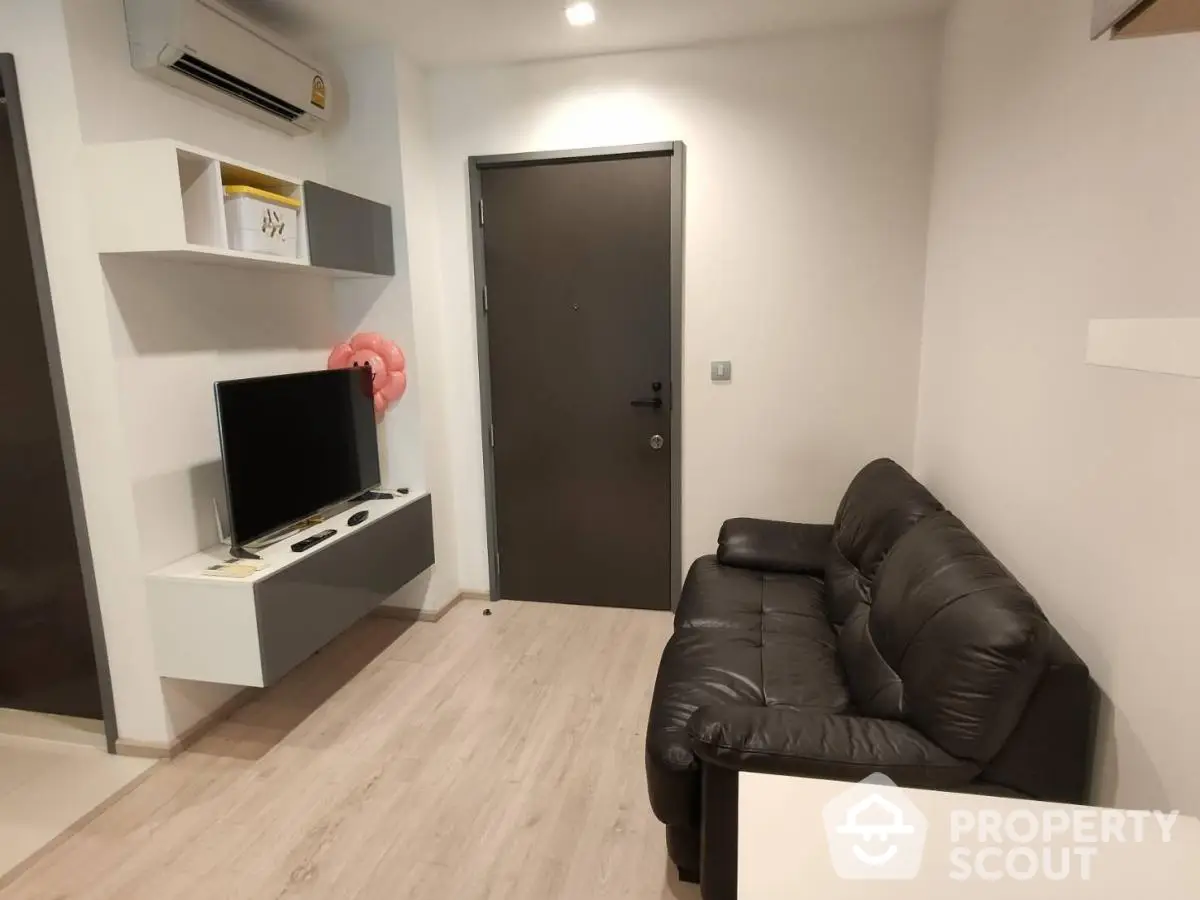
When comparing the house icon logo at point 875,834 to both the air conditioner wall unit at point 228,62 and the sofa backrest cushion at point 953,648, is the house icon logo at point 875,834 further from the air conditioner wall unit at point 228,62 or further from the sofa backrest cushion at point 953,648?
the air conditioner wall unit at point 228,62

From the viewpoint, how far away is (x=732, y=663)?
6.75 ft

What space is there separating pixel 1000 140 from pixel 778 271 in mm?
1120

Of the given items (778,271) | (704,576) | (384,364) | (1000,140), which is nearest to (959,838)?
(704,576)

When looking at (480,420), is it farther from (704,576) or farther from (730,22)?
(730,22)

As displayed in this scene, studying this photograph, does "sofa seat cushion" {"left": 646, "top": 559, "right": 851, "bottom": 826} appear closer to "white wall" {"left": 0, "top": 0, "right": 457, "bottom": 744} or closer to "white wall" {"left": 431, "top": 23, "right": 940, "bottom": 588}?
"white wall" {"left": 431, "top": 23, "right": 940, "bottom": 588}

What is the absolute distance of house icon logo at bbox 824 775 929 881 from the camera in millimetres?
873

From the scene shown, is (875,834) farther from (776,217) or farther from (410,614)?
(410,614)

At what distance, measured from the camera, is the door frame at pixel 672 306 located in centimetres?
310

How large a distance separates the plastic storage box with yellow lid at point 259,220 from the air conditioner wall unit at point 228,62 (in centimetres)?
38

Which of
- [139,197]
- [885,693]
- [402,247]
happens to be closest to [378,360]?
[402,247]

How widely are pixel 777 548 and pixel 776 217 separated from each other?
147 centimetres

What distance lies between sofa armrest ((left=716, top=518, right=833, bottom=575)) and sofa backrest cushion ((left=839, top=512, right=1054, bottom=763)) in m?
0.87

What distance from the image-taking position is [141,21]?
6.98ft

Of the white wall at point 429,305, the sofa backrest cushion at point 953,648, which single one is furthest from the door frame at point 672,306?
the sofa backrest cushion at point 953,648
